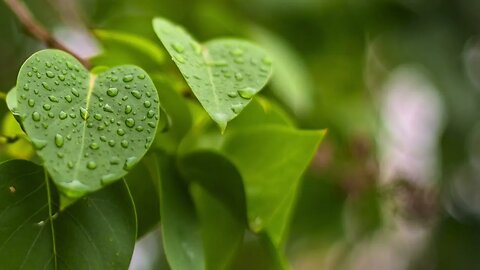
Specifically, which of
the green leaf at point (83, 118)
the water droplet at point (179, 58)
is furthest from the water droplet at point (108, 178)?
the water droplet at point (179, 58)

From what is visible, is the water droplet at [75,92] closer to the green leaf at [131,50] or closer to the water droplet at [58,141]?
the water droplet at [58,141]

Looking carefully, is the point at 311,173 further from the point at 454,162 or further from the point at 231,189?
the point at 231,189

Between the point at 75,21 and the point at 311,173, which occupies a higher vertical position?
the point at 75,21

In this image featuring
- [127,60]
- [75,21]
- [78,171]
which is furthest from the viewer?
[75,21]

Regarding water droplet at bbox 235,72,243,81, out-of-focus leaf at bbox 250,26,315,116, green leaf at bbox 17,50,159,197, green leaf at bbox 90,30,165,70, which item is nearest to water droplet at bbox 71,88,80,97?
green leaf at bbox 17,50,159,197

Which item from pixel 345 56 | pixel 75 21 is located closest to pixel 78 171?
pixel 75 21

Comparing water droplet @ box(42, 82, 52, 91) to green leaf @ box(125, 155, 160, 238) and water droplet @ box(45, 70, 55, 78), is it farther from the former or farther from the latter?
green leaf @ box(125, 155, 160, 238)

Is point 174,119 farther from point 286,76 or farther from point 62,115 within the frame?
point 286,76
